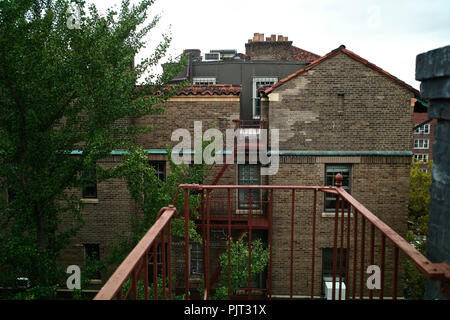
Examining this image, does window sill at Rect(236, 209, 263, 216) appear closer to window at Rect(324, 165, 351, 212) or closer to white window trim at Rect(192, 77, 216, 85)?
window at Rect(324, 165, 351, 212)

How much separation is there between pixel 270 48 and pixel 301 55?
2645mm

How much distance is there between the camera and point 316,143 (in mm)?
12219

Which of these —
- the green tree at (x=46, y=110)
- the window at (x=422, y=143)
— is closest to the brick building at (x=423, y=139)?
the window at (x=422, y=143)

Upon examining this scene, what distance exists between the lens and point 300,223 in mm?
12438

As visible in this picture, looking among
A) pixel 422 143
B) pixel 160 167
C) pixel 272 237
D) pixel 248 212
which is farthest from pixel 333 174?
pixel 422 143

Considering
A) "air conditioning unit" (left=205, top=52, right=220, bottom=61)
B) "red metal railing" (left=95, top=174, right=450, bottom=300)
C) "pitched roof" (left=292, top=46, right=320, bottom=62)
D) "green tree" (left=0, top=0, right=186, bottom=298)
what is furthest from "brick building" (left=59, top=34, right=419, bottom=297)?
"air conditioning unit" (left=205, top=52, right=220, bottom=61)

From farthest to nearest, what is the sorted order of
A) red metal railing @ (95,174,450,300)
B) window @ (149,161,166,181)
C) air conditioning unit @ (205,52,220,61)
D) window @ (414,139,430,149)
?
window @ (414,139,430,149) < air conditioning unit @ (205,52,220,61) < window @ (149,161,166,181) < red metal railing @ (95,174,450,300)

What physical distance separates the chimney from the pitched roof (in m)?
1.24

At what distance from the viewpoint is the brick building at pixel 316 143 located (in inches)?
470

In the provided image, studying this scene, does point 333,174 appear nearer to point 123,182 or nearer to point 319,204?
point 319,204

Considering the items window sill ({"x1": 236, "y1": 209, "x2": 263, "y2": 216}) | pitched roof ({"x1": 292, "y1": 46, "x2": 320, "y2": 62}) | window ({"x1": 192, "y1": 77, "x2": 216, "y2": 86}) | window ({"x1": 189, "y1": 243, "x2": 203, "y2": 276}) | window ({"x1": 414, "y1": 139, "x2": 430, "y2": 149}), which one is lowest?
window ({"x1": 189, "y1": 243, "x2": 203, "y2": 276})

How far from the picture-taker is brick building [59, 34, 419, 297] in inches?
470
